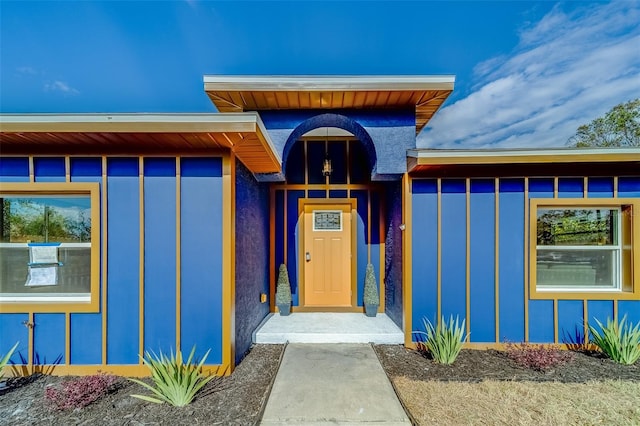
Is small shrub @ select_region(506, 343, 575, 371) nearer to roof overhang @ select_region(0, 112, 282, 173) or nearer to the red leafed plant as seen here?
roof overhang @ select_region(0, 112, 282, 173)

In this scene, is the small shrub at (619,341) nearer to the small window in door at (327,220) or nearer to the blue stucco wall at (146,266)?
the small window in door at (327,220)

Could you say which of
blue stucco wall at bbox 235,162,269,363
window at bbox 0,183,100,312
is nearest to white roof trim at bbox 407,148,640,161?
blue stucco wall at bbox 235,162,269,363

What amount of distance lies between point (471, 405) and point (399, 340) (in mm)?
1502

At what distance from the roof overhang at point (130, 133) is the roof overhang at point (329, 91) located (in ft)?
3.59

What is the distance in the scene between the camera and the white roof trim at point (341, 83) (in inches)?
151

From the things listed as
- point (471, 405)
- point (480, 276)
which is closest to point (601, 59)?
point (480, 276)

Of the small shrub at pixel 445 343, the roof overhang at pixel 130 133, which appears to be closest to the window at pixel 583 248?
the small shrub at pixel 445 343

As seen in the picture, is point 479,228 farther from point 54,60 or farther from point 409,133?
point 54,60

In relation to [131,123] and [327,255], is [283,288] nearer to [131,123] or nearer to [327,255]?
[327,255]

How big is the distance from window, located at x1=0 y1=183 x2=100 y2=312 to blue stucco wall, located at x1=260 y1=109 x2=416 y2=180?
2.55 meters

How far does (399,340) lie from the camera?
416 centimetres

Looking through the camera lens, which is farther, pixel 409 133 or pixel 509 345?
pixel 409 133

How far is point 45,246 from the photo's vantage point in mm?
3525

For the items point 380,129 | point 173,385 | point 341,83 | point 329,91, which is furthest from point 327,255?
point 173,385
